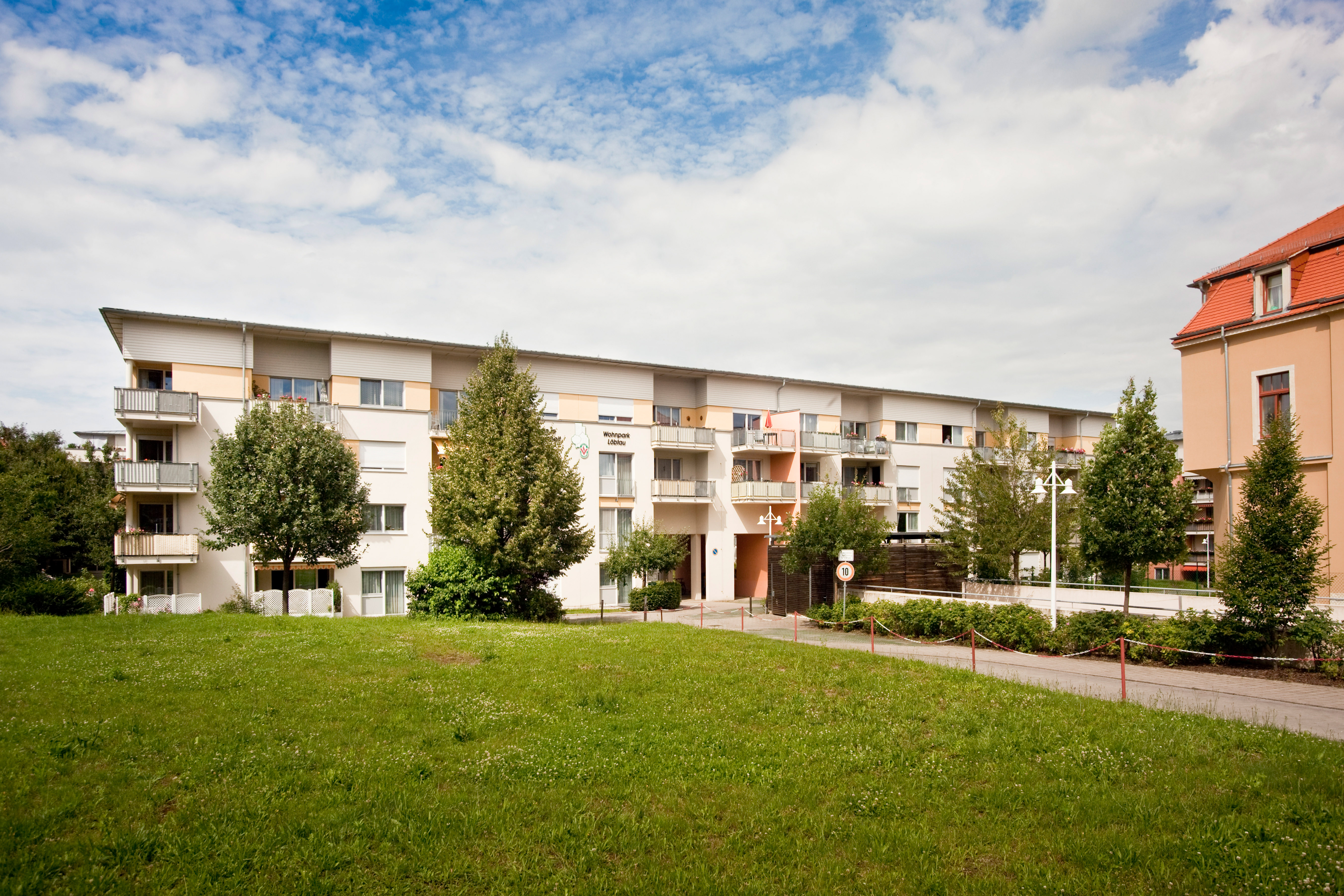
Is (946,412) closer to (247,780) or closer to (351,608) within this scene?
(351,608)

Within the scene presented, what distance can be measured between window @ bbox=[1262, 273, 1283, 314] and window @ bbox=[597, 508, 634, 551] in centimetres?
2707

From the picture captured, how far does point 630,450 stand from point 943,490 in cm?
1587

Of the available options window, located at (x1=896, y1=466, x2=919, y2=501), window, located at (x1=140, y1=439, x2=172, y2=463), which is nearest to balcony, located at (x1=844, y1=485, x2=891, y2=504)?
window, located at (x1=896, y1=466, x2=919, y2=501)

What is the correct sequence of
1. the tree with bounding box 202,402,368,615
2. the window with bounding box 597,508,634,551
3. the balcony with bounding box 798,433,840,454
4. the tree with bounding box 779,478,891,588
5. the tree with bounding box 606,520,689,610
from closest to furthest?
the tree with bounding box 202,402,368,615
the tree with bounding box 779,478,891,588
the tree with bounding box 606,520,689,610
the window with bounding box 597,508,634,551
the balcony with bounding box 798,433,840,454

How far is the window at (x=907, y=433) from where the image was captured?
50625 mm

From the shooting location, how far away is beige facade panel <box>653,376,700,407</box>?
4409 cm

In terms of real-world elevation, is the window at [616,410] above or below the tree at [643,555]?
above

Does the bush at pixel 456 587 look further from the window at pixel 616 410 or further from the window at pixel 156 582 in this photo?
the window at pixel 616 410

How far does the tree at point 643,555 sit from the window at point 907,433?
21001 mm

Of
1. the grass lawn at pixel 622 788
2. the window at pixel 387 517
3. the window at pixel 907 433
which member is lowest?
the grass lawn at pixel 622 788

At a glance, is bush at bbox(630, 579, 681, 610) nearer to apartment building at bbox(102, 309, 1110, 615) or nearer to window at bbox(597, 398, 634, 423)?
apartment building at bbox(102, 309, 1110, 615)

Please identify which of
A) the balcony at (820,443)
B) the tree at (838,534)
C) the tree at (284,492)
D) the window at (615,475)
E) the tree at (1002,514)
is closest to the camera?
the tree at (284,492)

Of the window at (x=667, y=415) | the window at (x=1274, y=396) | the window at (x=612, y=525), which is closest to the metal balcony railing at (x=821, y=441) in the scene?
the window at (x=667, y=415)

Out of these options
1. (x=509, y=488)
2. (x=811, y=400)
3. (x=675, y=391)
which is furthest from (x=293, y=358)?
(x=811, y=400)
